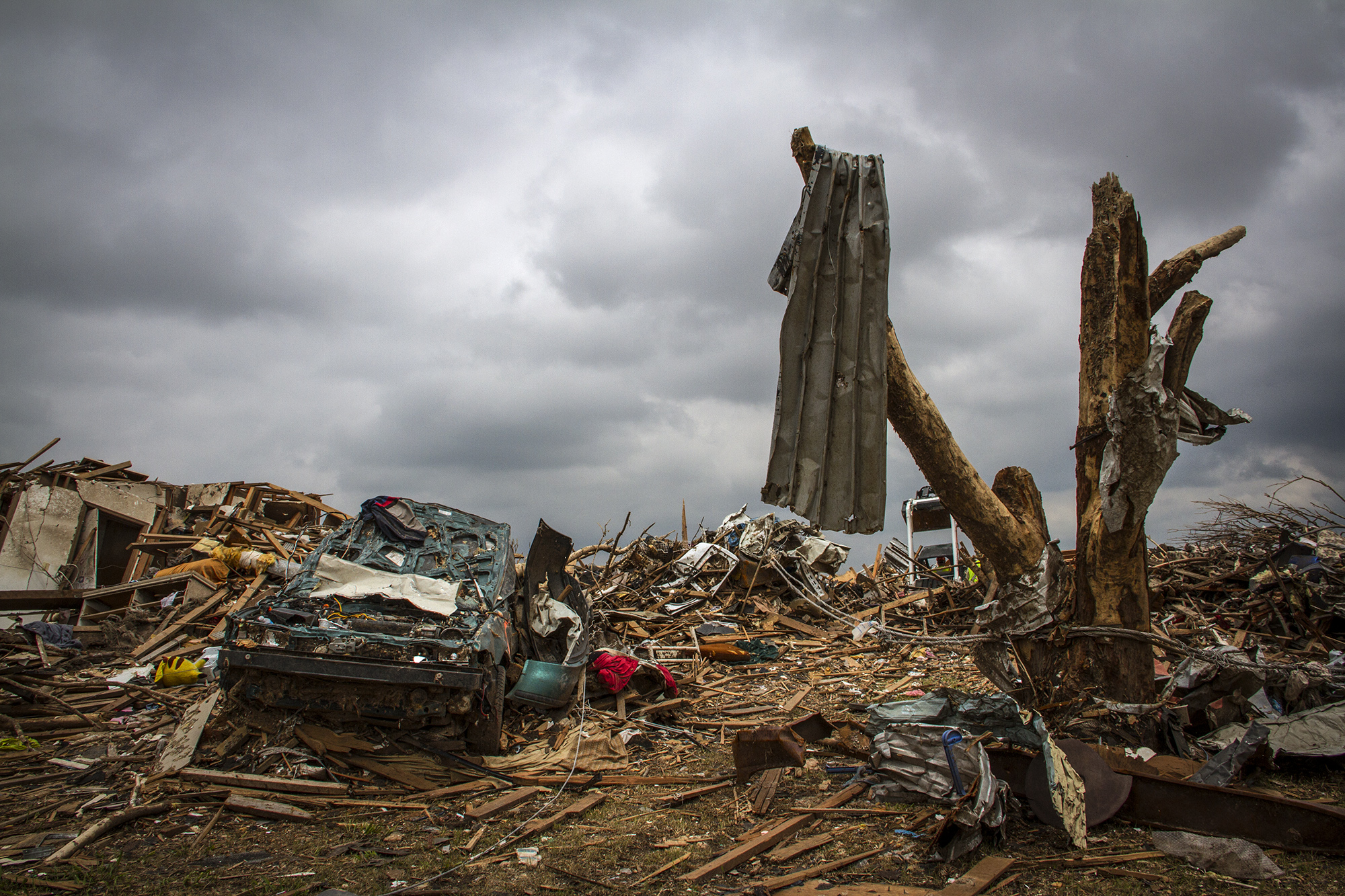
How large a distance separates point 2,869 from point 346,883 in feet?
6.89

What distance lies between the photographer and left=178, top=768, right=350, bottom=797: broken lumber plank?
18.0 ft

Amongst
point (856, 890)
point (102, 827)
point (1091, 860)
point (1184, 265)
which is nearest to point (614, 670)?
point (102, 827)

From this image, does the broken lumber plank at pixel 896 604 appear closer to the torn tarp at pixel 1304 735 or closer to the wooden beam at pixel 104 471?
the torn tarp at pixel 1304 735

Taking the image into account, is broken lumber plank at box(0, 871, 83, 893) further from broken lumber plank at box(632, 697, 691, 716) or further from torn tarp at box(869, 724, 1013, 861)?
broken lumber plank at box(632, 697, 691, 716)

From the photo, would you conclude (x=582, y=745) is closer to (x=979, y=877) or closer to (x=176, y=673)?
(x=979, y=877)

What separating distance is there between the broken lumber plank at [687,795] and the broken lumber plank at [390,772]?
71.7 inches

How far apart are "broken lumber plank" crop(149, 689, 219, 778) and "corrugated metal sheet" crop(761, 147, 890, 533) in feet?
17.7

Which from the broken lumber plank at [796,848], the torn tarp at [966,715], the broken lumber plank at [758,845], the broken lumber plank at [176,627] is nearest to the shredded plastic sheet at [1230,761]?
the torn tarp at [966,715]

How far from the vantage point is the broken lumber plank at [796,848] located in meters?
4.32

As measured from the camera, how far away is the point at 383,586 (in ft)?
21.9

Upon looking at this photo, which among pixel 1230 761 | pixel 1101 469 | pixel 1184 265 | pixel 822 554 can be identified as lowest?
pixel 1230 761

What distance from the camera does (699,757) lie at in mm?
6766

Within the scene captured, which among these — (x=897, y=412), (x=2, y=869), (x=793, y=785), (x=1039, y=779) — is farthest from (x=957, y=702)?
(x=2, y=869)

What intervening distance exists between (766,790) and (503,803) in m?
Answer: 1.96
